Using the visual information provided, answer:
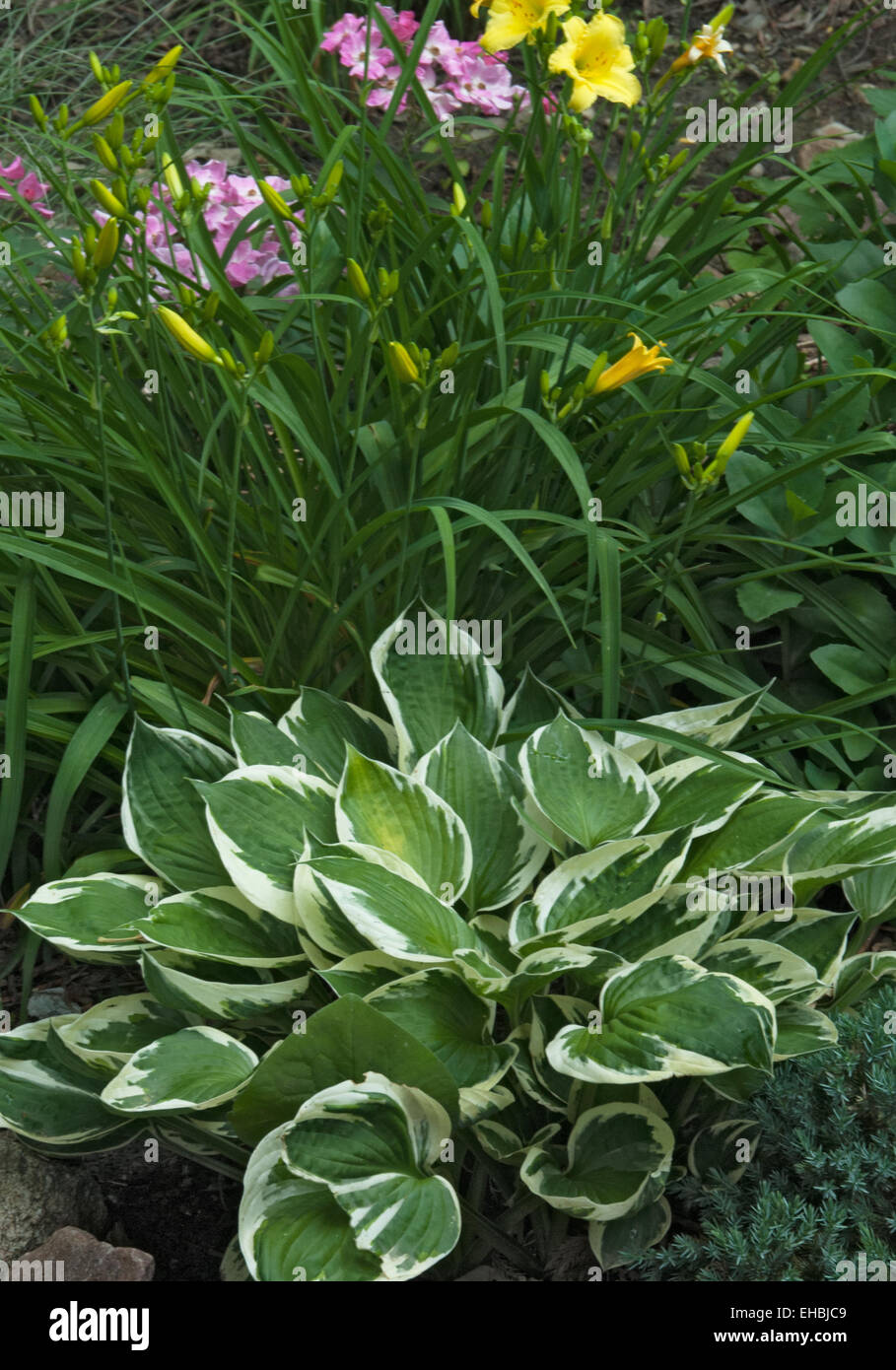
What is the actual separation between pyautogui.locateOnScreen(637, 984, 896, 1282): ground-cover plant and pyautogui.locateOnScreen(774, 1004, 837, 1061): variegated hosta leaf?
0.10 ft

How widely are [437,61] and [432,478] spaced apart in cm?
121

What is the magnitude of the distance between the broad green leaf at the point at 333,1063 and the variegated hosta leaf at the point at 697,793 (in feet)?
1.47

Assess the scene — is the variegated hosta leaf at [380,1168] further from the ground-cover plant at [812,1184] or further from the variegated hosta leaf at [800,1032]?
the variegated hosta leaf at [800,1032]

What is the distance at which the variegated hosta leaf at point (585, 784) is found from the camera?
1577 mm

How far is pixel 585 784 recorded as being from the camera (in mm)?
1620

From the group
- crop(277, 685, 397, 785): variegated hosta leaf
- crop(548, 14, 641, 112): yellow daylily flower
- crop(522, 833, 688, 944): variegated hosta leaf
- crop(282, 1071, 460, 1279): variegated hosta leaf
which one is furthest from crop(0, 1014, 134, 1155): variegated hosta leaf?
crop(548, 14, 641, 112): yellow daylily flower

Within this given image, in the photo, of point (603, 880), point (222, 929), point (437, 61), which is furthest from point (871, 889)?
point (437, 61)

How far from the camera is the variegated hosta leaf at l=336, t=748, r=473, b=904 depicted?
5.17 feet

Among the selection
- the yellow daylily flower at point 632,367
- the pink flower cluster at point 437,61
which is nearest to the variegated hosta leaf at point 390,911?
the yellow daylily flower at point 632,367

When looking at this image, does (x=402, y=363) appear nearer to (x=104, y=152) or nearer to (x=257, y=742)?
(x=104, y=152)

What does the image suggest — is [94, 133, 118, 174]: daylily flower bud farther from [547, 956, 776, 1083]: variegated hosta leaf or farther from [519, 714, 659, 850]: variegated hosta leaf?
[547, 956, 776, 1083]: variegated hosta leaf

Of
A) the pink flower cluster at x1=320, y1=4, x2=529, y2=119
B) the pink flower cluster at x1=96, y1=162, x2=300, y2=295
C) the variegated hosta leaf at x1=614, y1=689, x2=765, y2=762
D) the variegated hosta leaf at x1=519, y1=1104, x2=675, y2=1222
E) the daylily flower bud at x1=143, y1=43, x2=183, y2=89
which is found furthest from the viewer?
the pink flower cluster at x1=320, y1=4, x2=529, y2=119

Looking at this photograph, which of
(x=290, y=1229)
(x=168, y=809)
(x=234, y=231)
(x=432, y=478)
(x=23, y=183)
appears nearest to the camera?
(x=290, y=1229)

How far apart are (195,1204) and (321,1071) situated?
1.73 feet
